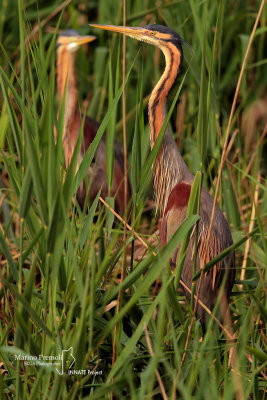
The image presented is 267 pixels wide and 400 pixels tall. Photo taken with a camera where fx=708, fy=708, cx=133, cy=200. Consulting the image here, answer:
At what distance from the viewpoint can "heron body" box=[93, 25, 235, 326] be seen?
2.77m

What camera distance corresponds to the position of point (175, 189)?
2.82m

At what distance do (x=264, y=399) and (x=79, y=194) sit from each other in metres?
1.89

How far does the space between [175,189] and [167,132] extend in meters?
0.25

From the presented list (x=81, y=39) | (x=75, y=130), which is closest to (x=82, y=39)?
(x=81, y=39)

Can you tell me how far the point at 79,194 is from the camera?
12.7 ft

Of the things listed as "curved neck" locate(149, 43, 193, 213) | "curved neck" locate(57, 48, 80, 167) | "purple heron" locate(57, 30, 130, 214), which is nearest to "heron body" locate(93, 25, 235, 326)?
"curved neck" locate(149, 43, 193, 213)

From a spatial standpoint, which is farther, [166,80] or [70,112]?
[70,112]

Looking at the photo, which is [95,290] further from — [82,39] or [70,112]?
[82,39]

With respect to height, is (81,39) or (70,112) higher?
(81,39)

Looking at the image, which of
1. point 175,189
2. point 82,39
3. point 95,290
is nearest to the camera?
point 95,290

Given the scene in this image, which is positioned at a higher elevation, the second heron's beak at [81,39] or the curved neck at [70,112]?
the second heron's beak at [81,39]

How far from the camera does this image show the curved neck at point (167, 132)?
9.29 feet

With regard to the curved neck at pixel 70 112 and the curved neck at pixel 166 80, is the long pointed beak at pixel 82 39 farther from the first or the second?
the curved neck at pixel 166 80

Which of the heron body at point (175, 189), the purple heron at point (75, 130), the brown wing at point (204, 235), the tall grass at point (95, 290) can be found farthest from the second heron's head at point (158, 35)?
the purple heron at point (75, 130)
